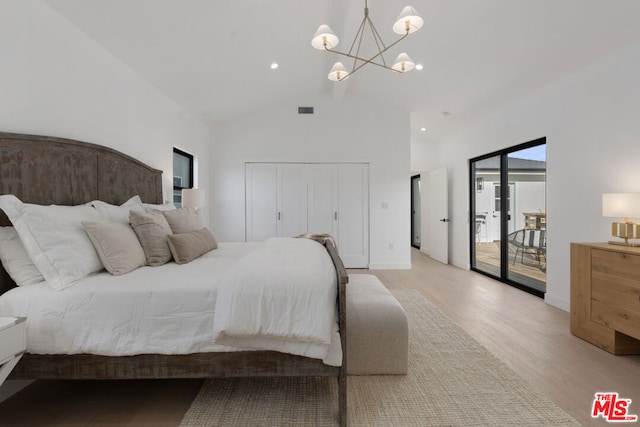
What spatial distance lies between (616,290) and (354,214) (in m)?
3.62

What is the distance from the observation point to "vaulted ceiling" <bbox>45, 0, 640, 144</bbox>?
2506 mm

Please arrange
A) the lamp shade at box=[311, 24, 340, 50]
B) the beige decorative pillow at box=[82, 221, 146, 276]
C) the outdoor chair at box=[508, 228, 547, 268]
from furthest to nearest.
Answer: the outdoor chair at box=[508, 228, 547, 268], the lamp shade at box=[311, 24, 340, 50], the beige decorative pillow at box=[82, 221, 146, 276]

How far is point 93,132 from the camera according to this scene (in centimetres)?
254

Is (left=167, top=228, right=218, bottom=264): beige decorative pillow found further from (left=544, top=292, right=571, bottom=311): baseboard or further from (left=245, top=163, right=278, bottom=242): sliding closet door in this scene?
(left=544, top=292, right=571, bottom=311): baseboard

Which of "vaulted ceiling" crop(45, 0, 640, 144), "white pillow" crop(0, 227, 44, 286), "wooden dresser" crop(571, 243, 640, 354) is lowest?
"wooden dresser" crop(571, 243, 640, 354)

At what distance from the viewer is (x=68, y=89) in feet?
7.61

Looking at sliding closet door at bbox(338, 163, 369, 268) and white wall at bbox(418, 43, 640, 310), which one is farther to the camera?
sliding closet door at bbox(338, 163, 369, 268)

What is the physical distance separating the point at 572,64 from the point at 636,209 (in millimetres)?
1634

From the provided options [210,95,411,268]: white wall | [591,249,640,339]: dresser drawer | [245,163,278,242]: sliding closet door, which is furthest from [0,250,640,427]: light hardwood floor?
[245,163,278,242]: sliding closet door

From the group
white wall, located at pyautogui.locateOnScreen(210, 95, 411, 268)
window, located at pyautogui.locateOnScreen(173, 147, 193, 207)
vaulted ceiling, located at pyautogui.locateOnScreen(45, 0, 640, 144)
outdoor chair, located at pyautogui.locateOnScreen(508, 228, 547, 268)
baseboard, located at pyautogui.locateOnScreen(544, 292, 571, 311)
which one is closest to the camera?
vaulted ceiling, located at pyautogui.locateOnScreen(45, 0, 640, 144)

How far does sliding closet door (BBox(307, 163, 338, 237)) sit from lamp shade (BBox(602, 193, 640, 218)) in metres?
3.63

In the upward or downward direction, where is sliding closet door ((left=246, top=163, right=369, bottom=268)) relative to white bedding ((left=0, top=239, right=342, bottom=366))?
upward

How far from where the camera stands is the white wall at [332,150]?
5449 millimetres

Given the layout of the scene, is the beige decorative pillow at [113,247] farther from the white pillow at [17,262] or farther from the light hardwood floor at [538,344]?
the light hardwood floor at [538,344]
